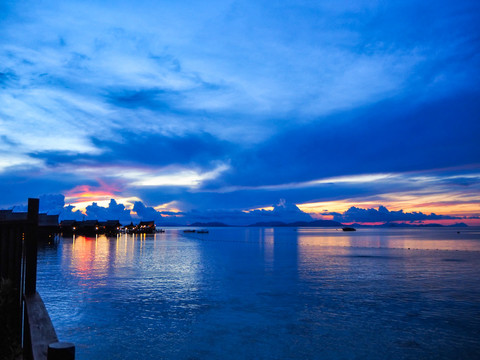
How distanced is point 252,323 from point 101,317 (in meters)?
6.82

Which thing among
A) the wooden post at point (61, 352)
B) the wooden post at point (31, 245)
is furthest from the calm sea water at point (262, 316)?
the wooden post at point (61, 352)

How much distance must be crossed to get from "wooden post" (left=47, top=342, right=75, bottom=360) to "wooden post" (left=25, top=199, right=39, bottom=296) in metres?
5.46

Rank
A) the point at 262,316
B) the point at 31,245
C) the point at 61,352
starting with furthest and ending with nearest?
the point at 262,316 → the point at 31,245 → the point at 61,352

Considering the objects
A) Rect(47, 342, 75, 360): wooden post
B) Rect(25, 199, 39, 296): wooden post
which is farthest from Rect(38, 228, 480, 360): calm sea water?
Rect(47, 342, 75, 360): wooden post

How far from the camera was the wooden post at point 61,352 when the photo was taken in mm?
3104

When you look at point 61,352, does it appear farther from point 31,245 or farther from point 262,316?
point 262,316

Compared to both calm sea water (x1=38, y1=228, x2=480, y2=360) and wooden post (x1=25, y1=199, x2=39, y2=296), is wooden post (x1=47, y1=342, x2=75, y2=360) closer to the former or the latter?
wooden post (x1=25, y1=199, x2=39, y2=296)

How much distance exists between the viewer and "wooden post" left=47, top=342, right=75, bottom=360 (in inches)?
122

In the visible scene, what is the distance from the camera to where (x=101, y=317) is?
15.7 metres

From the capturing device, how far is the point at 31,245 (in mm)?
8039

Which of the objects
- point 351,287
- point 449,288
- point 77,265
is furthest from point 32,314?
point 77,265

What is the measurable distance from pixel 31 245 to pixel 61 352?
19.2 feet

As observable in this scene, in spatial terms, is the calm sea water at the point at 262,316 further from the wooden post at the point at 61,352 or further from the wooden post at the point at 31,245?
the wooden post at the point at 61,352

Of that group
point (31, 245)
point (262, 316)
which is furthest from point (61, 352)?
point (262, 316)
